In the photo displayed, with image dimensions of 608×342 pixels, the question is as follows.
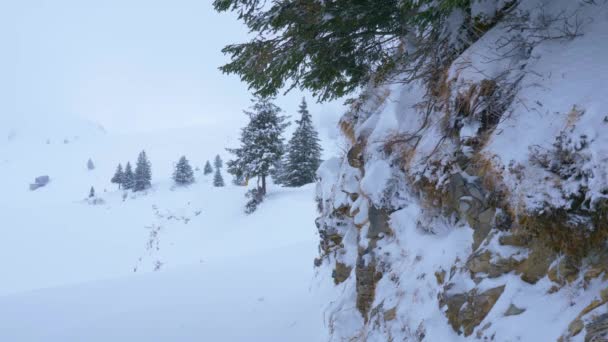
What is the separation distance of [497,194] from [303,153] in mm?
23007

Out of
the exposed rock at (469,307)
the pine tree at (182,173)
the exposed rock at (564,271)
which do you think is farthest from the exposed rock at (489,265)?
the pine tree at (182,173)

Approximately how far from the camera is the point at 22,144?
81938mm

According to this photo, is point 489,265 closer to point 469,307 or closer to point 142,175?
point 469,307

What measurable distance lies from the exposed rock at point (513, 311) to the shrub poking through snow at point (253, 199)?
60.1 feet

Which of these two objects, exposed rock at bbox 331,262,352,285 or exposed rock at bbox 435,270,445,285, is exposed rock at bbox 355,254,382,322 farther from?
exposed rock at bbox 435,270,445,285

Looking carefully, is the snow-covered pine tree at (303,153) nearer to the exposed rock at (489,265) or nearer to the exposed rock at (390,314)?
the exposed rock at (390,314)

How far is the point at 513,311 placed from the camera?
213 centimetres

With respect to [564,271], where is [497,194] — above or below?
above

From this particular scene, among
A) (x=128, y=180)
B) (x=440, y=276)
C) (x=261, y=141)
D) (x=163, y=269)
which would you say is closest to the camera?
(x=440, y=276)

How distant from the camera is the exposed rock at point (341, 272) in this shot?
489 centimetres

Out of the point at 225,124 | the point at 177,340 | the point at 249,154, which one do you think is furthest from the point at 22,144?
the point at 177,340

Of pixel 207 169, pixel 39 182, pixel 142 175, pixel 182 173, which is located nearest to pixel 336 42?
pixel 182 173

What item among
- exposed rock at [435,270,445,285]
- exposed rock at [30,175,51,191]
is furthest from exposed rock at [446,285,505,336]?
exposed rock at [30,175,51,191]

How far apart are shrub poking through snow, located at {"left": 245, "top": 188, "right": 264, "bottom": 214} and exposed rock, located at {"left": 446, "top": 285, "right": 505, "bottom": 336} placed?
17884 millimetres
